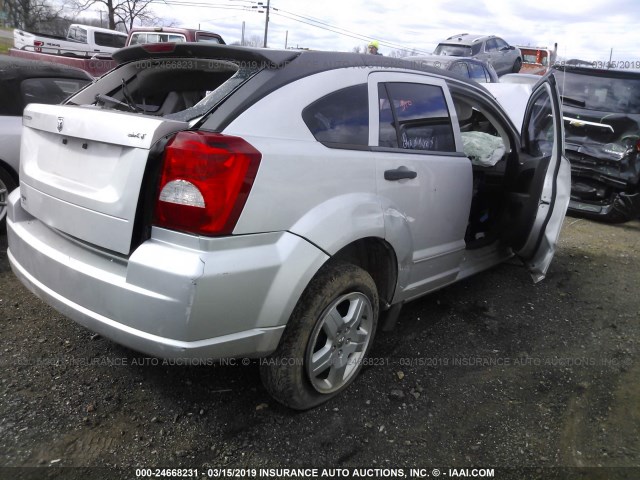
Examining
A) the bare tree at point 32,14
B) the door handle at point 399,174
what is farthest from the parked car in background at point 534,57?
the bare tree at point 32,14

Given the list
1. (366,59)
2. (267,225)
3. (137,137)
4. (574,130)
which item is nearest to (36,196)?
(137,137)

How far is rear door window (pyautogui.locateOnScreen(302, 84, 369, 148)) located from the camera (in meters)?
2.38

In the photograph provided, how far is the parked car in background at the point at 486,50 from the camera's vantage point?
50.9 ft

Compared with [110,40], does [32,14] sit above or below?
above

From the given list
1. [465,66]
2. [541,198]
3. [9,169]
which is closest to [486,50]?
[465,66]

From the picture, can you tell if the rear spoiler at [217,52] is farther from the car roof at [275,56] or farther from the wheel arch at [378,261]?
the wheel arch at [378,261]

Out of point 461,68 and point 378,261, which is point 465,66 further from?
point 378,261

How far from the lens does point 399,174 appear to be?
9.08 ft

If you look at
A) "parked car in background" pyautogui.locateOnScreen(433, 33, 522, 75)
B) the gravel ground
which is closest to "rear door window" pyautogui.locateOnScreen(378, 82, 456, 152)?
the gravel ground

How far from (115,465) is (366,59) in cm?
235

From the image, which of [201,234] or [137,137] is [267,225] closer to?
[201,234]

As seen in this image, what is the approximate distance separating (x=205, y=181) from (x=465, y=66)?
10.7 meters

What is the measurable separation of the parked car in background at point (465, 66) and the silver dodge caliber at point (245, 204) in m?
7.97

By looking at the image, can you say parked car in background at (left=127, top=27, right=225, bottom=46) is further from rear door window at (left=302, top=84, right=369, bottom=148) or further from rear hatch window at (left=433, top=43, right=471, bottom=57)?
rear door window at (left=302, top=84, right=369, bottom=148)
